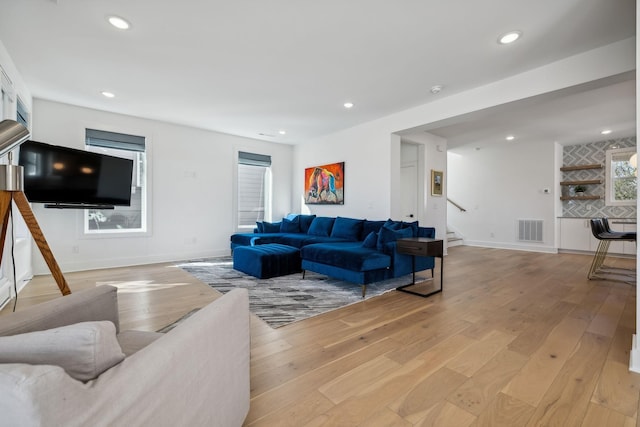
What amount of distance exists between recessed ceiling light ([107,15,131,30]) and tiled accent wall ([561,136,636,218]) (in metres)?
8.54

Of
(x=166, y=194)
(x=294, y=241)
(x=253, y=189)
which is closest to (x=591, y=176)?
(x=294, y=241)

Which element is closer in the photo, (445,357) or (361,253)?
(445,357)

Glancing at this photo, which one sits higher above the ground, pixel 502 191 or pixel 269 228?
pixel 502 191

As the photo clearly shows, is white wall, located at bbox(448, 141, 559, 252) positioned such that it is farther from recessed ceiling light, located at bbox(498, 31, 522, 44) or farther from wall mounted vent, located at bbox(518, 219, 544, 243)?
recessed ceiling light, located at bbox(498, 31, 522, 44)

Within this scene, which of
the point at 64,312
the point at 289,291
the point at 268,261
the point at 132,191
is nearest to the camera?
the point at 64,312

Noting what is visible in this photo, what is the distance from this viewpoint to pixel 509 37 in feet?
8.66

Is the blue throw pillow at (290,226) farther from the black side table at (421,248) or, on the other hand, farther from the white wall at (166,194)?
the black side table at (421,248)

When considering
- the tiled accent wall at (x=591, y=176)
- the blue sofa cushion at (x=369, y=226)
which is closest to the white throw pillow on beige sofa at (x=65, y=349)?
the blue sofa cushion at (x=369, y=226)

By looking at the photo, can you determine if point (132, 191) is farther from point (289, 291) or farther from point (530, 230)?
point (530, 230)

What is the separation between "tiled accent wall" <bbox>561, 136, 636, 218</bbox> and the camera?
6168mm

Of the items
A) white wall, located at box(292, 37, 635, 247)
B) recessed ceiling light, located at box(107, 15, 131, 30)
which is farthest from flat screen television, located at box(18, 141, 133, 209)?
white wall, located at box(292, 37, 635, 247)

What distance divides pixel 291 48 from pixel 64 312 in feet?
8.93

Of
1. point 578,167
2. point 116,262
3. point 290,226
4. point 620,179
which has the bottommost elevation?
point 116,262

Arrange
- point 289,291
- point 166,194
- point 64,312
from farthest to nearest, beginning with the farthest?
point 166,194 < point 289,291 < point 64,312
